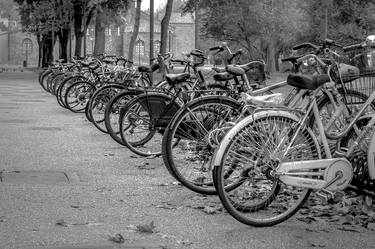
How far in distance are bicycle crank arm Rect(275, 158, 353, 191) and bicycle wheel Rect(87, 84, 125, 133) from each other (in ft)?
21.6

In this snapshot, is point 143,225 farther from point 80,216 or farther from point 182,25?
point 182,25

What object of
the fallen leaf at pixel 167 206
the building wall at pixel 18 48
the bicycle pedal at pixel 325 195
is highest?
the bicycle pedal at pixel 325 195

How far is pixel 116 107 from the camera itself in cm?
959

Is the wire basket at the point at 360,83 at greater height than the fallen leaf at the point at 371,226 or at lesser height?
greater

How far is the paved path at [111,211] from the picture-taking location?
194 inches

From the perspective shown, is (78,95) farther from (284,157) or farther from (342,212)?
(284,157)

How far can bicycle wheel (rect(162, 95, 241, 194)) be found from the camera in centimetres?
661

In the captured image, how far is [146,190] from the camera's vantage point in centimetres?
688

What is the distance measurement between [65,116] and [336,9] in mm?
42746

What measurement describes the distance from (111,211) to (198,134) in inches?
52.3

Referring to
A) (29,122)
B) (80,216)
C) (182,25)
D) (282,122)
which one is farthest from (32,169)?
(182,25)

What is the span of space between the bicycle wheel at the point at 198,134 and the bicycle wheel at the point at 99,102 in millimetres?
4880

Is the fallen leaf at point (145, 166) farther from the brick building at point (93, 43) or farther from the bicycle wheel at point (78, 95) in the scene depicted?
the brick building at point (93, 43)

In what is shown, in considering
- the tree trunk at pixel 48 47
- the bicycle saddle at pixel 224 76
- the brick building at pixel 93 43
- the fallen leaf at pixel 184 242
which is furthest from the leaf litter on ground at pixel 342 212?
the brick building at pixel 93 43
